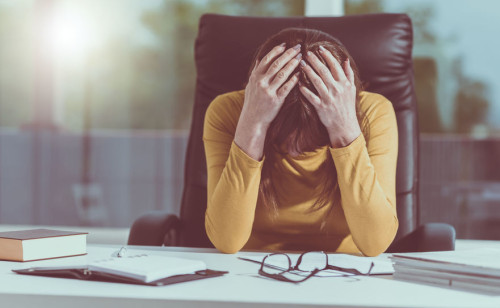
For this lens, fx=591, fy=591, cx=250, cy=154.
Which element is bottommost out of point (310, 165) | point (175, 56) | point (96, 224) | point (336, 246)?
point (96, 224)

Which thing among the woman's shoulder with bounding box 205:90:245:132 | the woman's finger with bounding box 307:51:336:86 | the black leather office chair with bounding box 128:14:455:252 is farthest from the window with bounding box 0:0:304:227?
the woman's finger with bounding box 307:51:336:86

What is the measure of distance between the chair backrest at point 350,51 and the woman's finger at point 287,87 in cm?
48

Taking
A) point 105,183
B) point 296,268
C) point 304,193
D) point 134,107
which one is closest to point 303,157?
point 304,193

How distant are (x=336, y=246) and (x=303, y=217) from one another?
128mm

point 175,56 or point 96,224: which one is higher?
point 175,56

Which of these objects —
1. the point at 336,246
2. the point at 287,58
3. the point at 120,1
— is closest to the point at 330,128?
the point at 287,58

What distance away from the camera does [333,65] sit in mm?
1252

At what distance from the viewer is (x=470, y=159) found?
2744 millimetres

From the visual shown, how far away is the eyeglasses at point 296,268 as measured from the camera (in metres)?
0.88

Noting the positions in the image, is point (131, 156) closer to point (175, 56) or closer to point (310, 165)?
point (175, 56)

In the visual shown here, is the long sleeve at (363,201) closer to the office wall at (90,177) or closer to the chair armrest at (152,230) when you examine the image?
the chair armrest at (152,230)

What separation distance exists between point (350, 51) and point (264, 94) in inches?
20.0

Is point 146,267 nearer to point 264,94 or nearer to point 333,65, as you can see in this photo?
point 264,94

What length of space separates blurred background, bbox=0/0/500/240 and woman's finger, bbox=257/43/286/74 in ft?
5.05
